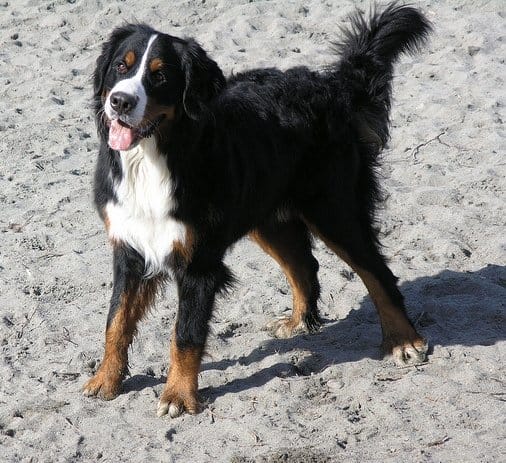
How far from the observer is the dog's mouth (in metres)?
4.86

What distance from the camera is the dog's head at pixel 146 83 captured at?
4781 millimetres

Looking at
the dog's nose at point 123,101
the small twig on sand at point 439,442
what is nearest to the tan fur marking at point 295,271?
the small twig on sand at point 439,442

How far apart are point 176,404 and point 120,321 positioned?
1.84ft

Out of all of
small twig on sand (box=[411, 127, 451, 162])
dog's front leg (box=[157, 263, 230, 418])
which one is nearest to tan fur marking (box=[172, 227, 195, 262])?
dog's front leg (box=[157, 263, 230, 418])

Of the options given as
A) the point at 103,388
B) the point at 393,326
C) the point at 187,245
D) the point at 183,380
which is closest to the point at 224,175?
the point at 187,245

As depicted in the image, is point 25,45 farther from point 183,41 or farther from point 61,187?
point 183,41

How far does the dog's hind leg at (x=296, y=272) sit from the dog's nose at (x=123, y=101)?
163 centimetres

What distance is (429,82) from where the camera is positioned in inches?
368

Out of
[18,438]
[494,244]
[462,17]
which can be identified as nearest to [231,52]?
[462,17]

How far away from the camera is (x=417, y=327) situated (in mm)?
6176

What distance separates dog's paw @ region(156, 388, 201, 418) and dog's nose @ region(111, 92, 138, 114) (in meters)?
1.48

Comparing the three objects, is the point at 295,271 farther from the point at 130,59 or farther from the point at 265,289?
the point at 130,59

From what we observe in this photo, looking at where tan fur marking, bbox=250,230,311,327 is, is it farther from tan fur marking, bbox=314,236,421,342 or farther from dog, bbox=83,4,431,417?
tan fur marking, bbox=314,236,421,342

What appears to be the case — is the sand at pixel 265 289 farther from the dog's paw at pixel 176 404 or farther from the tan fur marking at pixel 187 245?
the tan fur marking at pixel 187 245
